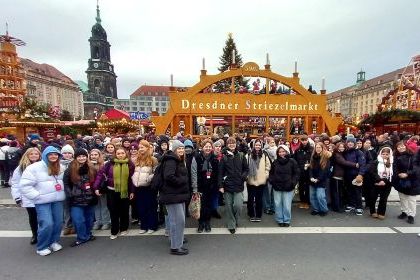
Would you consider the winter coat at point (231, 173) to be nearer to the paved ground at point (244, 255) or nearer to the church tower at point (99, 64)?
the paved ground at point (244, 255)

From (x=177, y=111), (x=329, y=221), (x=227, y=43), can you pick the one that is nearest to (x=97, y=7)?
(x=227, y=43)

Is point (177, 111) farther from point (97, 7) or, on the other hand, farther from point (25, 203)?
point (97, 7)

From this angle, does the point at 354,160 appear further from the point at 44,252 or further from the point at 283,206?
the point at 44,252

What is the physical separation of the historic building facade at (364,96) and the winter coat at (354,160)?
69118mm

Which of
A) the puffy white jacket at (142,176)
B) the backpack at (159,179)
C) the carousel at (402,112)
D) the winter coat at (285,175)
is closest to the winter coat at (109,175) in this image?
the puffy white jacket at (142,176)

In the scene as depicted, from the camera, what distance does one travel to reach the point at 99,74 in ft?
308

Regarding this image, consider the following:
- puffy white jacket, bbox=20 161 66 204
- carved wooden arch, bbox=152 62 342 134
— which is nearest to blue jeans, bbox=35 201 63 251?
puffy white jacket, bbox=20 161 66 204

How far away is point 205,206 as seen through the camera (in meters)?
4.45

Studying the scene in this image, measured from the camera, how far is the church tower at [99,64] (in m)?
92.4

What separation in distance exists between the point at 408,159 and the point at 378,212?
1.24m

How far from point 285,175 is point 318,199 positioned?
115cm

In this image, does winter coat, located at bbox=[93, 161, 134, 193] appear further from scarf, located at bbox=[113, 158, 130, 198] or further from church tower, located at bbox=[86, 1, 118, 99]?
church tower, located at bbox=[86, 1, 118, 99]

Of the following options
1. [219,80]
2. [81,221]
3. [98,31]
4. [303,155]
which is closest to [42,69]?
[98,31]

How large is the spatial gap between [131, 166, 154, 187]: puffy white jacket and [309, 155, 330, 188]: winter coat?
11.4ft
